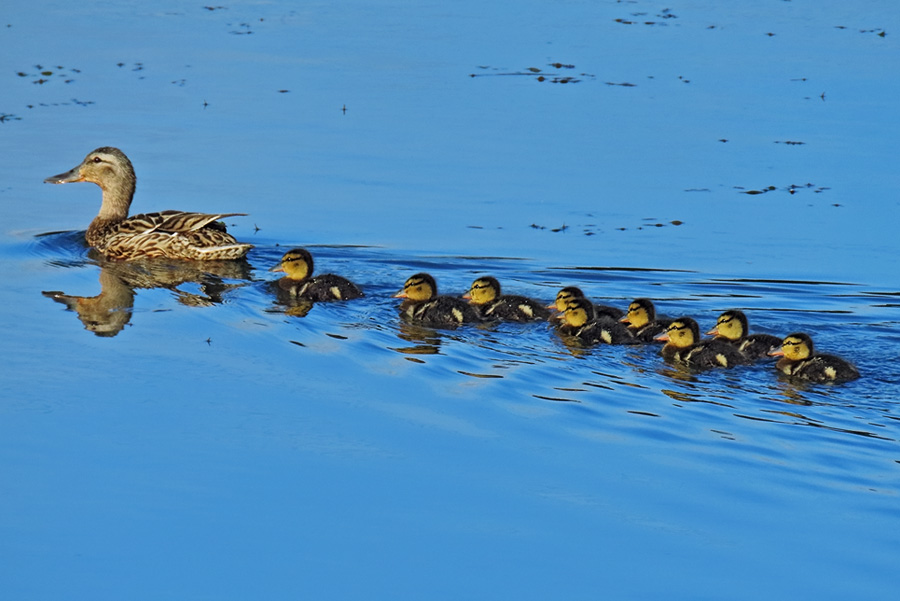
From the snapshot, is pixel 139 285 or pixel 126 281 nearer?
pixel 139 285

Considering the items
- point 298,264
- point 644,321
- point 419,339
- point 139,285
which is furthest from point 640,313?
point 139,285

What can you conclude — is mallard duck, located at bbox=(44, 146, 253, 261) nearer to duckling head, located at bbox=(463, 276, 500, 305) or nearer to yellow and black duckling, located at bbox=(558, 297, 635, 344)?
duckling head, located at bbox=(463, 276, 500, 305)

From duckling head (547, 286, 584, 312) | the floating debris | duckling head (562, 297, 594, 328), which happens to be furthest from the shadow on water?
the floating debris

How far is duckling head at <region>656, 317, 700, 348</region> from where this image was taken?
748 cm

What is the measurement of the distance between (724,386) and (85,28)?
11635 mm

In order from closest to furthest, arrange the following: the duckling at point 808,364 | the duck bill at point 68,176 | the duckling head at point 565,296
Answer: the duckling at point 808,364, the duckling head at point 565,296, the duck bill at point 68,176

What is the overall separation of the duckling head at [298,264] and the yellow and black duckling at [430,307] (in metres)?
0.75

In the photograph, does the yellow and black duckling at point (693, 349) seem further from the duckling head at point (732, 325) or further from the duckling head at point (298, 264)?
the duckling head at point (298, 264)

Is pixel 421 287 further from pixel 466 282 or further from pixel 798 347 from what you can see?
pixel 798 347

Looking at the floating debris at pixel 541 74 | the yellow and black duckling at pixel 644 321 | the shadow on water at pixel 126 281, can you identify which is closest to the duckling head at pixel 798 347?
the yellow and black duckling at pixel 644 321

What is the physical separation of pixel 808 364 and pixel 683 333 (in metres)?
0.73

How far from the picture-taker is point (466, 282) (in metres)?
8.91

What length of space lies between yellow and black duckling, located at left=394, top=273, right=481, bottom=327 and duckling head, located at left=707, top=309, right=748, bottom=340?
4.61 ft

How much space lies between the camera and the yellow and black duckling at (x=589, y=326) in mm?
7688
